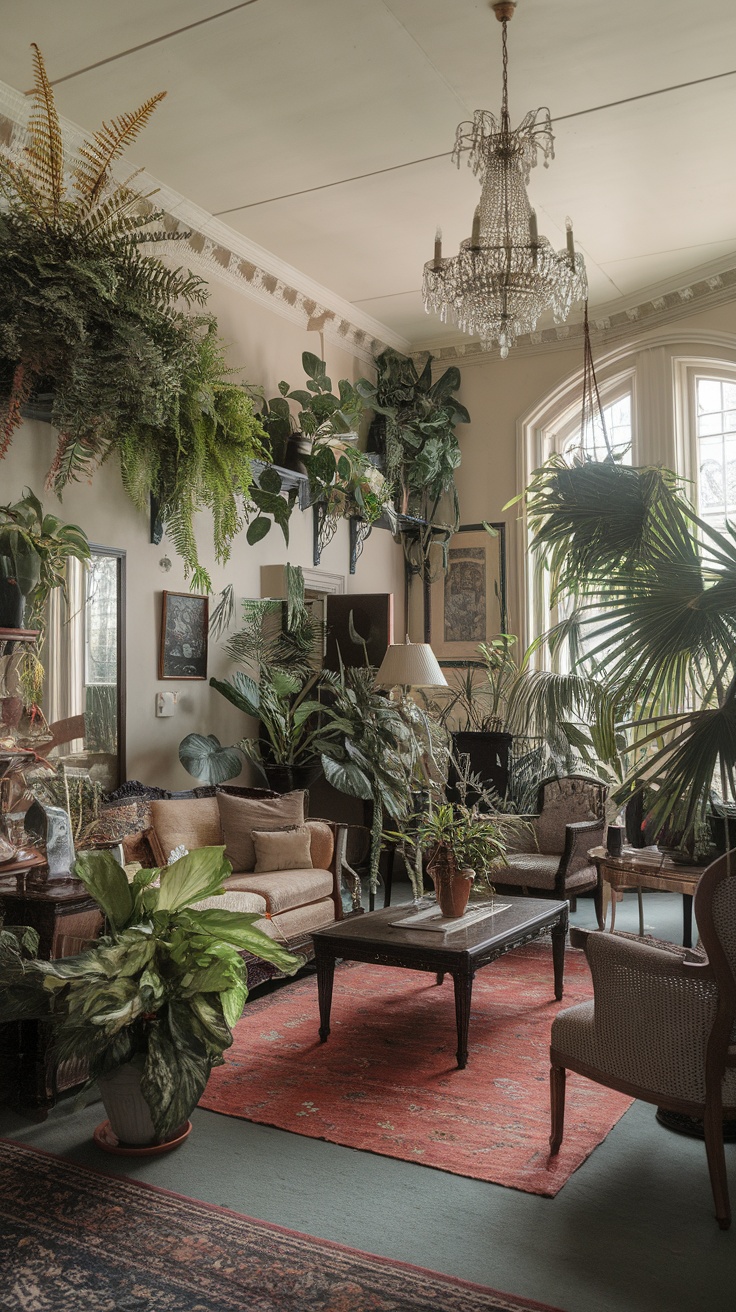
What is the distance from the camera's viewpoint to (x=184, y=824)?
535 centimetres

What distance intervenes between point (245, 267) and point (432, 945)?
15.3 ft

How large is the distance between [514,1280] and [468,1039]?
1.75 meters

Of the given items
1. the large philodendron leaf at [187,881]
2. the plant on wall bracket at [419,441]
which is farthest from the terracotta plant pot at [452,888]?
the plant on wall bracket at [419,441]

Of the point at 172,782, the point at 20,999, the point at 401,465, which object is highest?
the point at 401,465

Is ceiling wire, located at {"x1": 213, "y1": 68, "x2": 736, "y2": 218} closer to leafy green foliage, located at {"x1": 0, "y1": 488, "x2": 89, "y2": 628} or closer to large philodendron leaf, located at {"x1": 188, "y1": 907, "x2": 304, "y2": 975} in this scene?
leafy green foliage, located at {"x1": 0, "y1": 488, "x2": 89, "y2": 628}

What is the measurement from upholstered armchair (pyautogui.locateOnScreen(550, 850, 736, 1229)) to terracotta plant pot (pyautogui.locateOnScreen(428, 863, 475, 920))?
1382mm

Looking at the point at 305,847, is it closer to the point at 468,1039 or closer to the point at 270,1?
the point at 468,1039

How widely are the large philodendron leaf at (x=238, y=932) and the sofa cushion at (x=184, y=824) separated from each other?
67.4 inches

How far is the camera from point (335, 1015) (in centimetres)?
467

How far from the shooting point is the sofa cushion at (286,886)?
16.7 feet

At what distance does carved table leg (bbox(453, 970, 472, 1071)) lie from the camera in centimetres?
400

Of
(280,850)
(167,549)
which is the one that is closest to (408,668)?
(280,850)

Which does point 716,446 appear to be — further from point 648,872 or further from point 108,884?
point 108,884

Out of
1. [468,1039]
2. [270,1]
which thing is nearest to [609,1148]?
[468,1039]
